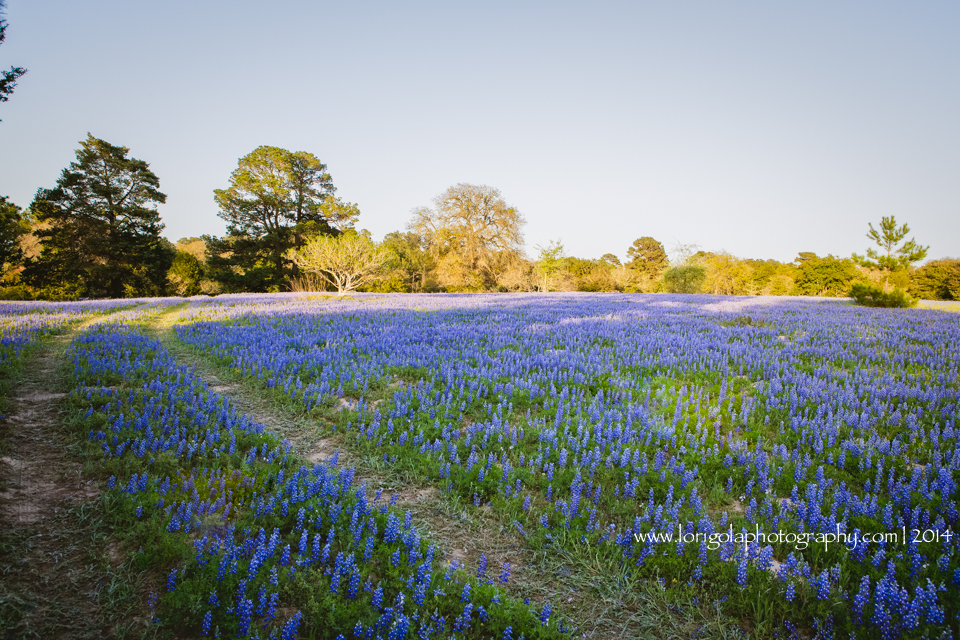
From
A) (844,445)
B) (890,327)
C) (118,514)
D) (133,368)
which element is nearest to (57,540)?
(118,514)

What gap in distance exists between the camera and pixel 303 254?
26969 mm

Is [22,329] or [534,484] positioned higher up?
[22,329]

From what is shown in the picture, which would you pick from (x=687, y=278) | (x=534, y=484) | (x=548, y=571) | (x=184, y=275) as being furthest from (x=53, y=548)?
(x=687, y=278)

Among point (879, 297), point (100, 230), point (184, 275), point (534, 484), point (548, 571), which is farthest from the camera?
point (184, 275)

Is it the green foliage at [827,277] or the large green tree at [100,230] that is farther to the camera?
the green foliage at [827,277]

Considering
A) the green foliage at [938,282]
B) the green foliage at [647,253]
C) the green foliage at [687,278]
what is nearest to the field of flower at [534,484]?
the green foliage at [687,278]

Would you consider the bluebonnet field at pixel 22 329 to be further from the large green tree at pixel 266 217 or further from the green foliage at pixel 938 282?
the green foliage at pixel 938 282

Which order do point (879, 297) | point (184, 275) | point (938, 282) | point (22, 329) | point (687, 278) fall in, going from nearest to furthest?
point (22, 329)
point (879, 297)
point (184, 275)
point (938, 282)
point (687, 278)

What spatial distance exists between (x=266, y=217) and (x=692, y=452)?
5226 centimetres

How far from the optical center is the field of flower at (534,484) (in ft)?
8.36

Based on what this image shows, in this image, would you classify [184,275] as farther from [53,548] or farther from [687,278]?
[687,278]

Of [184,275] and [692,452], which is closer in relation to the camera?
[692,452]

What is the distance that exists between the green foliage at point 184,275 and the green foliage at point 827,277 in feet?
245

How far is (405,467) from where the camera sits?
4.50m
